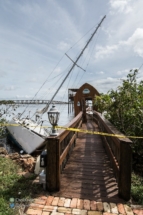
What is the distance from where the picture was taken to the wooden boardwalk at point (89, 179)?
280 cm

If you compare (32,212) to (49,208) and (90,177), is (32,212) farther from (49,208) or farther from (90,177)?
(90,177)

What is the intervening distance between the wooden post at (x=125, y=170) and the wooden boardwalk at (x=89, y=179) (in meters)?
0.16

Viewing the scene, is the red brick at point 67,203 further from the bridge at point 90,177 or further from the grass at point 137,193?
the grass at point 137,193

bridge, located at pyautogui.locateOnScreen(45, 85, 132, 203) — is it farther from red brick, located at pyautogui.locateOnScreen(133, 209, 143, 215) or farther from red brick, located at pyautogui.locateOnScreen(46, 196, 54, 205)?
red brick, located at pyautogui.locateOnScreen(133, 209, 143, 215)

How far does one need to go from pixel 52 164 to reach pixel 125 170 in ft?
4.41

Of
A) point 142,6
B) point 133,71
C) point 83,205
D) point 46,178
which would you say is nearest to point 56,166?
point 46,178

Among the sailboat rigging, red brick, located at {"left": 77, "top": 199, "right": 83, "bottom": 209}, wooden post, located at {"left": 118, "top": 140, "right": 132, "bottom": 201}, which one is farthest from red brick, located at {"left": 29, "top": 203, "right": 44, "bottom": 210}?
the sailboat rigging

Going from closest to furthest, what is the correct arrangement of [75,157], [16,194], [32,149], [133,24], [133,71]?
[16,194] < [75,157] < [133,71] < [133,24] < [32,149]

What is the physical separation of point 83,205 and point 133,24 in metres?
7.81

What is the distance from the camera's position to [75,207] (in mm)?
2453

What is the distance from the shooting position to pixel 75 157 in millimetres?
4770

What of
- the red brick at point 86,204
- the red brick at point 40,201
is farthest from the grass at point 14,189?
the red brick at point 86,204

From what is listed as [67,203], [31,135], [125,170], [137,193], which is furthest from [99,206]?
[31,135]

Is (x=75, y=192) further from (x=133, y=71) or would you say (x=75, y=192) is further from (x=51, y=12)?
(x=51, y=12)
